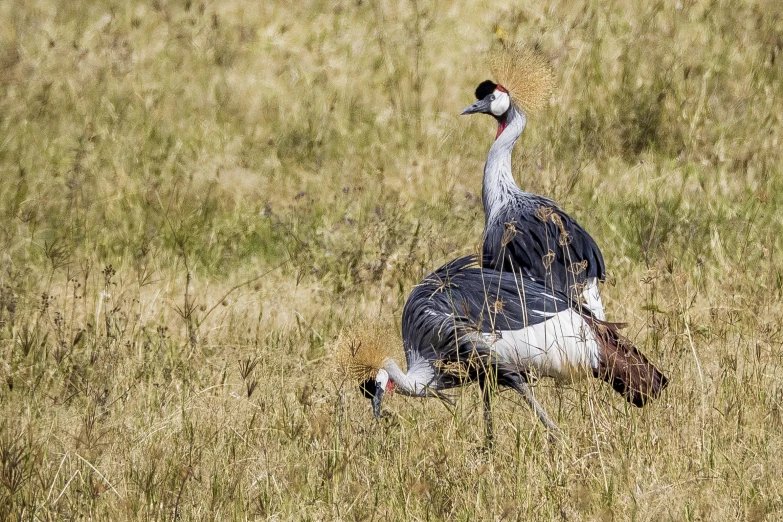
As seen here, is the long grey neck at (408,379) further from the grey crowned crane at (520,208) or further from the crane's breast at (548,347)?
the grey crowned crane at (520,208)

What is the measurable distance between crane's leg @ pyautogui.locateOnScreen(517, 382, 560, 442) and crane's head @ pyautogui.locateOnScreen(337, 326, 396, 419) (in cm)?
48

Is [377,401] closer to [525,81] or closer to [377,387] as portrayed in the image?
[377,387]

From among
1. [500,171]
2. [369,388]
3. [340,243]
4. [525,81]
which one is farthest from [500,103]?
[369,388]

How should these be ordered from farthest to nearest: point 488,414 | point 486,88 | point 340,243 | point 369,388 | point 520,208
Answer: point 340,243
point 486,88
point 520,208
point 369,388
point 488,414

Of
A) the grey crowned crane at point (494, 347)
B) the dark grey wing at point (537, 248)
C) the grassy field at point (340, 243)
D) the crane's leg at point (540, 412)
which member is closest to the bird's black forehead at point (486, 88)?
the dark grey wing at point (537, 248)

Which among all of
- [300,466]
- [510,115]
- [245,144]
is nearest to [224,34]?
[245,144]

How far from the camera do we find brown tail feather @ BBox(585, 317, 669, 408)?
11.8 ft

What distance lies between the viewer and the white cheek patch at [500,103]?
5.25 meters

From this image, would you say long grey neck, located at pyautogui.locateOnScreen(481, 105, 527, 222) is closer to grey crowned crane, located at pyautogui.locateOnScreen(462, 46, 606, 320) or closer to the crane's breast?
grey crowned crane, located at pyautogui.locateOnScreen(462, 46, 606, 320)

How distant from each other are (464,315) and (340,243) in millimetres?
2138

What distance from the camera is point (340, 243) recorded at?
608 cm

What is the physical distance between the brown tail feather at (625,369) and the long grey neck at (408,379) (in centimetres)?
62

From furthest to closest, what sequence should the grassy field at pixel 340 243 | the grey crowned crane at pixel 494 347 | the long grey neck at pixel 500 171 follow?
the long grey neck at pixel 500 171 → the grey crowned crane at pixel 494 347 → the grassy field at pixel 340 243

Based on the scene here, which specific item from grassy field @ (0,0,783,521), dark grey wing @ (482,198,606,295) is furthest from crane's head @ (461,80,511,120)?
grassy field @ (0,0,783,521)
